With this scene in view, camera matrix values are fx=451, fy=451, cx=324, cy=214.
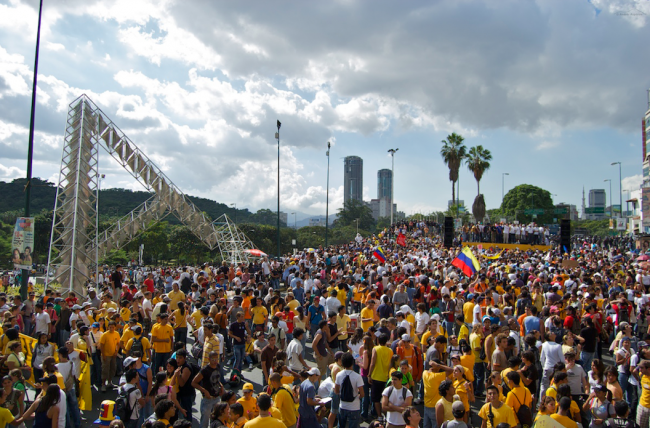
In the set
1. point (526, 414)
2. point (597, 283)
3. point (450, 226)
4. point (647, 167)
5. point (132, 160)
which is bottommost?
point (526, 414)

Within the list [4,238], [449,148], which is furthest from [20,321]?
[4,238]

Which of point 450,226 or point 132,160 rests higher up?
point 132,160

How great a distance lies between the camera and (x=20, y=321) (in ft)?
33.0

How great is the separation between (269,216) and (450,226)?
13558 centimetres

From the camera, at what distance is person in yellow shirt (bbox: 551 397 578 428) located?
527cm

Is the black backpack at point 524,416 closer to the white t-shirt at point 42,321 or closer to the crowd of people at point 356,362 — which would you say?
the crowd of people at point 356,362

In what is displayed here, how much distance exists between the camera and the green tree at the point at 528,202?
3775 inches

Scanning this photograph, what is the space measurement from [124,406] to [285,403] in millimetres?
2233

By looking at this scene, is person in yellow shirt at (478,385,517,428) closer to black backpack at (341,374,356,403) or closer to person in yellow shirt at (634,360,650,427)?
black backpack at (341,374,356,403)

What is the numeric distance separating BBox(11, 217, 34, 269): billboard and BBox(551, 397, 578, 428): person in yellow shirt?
496 inches

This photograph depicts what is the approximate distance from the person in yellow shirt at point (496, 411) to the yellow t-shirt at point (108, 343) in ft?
23.0

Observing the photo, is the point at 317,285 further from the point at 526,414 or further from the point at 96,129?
the point at 96,129

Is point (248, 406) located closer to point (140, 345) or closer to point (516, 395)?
point (516, 395)

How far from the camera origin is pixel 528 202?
9750 centimetres
